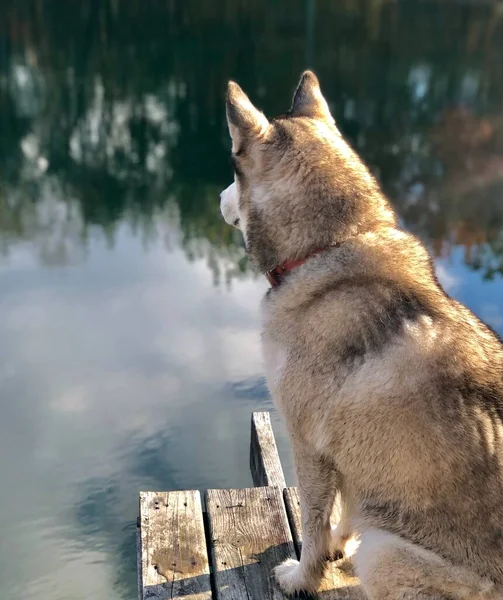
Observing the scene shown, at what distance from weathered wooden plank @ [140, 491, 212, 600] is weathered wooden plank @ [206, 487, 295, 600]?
0.21 feet

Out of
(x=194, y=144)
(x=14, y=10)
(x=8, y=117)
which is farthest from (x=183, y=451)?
(x=14, y=10)

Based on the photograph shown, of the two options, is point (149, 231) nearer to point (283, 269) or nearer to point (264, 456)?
point (264, 456)

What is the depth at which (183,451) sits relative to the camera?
6.11 m

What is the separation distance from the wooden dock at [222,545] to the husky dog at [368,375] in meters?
0.16

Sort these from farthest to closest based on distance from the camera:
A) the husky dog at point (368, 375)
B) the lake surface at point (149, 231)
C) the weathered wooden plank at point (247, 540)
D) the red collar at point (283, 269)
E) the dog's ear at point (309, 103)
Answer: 1. the lake surface at point (149, 231)
2. the dog's ear at point (309, 103)
3. the weathered wooden plank at point (247, 540)
4. the red collar at point (283, 269)
5. the husky dog at point (368, 375)

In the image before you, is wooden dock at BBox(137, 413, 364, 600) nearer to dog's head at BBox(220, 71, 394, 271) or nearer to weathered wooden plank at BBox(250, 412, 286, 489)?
weathered wooden plank at BBox(250, 412, 286, 489)

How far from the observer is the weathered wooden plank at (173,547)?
3.41 meters

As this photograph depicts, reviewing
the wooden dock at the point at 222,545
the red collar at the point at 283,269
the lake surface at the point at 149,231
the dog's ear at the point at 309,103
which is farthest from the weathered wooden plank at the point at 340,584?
the dog's ear at the point at 309,103

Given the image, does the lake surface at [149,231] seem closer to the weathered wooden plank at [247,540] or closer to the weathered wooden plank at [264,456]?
the weathered wooden plank at [264,456]

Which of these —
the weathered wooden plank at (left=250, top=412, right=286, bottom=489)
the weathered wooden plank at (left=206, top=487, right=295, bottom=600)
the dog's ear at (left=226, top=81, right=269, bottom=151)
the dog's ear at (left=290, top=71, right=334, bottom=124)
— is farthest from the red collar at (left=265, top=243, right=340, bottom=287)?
the weathered wooden plank at (left=250, top=412, right=286, bottom=489)

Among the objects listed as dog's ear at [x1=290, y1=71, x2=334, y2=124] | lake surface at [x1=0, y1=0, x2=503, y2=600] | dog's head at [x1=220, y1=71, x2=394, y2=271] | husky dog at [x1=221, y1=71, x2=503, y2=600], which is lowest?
lake surface at [x1=0, y1=0, x2=503, y2=600]

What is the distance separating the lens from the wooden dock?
3408mm

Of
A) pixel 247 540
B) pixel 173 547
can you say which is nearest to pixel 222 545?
pixel 247 540

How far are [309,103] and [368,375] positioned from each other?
4.69 ft
